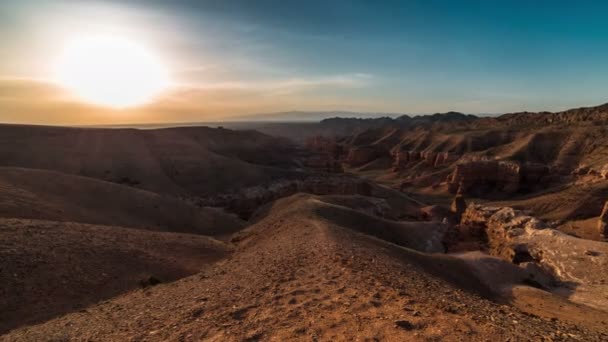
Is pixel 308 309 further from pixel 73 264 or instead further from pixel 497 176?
pixel 497 176

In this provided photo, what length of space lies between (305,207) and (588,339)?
17.8m

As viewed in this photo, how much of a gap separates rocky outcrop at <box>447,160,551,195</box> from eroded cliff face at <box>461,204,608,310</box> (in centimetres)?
2870

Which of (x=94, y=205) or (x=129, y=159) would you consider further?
(x=129, y=159)

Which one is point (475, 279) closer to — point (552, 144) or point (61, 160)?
point (61, 160)

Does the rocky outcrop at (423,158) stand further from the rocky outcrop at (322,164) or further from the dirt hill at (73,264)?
the dirt hill at (73,264)

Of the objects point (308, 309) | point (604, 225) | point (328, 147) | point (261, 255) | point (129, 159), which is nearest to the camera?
point (308, 309)

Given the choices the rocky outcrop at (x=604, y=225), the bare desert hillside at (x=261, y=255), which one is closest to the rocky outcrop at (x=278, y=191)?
the bare desert hillside at (x=261, y=255)

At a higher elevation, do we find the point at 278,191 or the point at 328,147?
the point at 328,147

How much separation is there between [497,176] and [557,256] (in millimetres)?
39313

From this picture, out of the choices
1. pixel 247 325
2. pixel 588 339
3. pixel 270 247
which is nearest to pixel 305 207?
pixel 270 247

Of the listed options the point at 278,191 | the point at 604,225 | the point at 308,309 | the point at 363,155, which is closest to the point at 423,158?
the point at 363,155

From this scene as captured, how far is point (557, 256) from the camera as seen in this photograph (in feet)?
76.6

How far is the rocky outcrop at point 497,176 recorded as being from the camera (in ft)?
183

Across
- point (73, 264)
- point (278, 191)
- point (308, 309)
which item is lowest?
point (278, 191)
